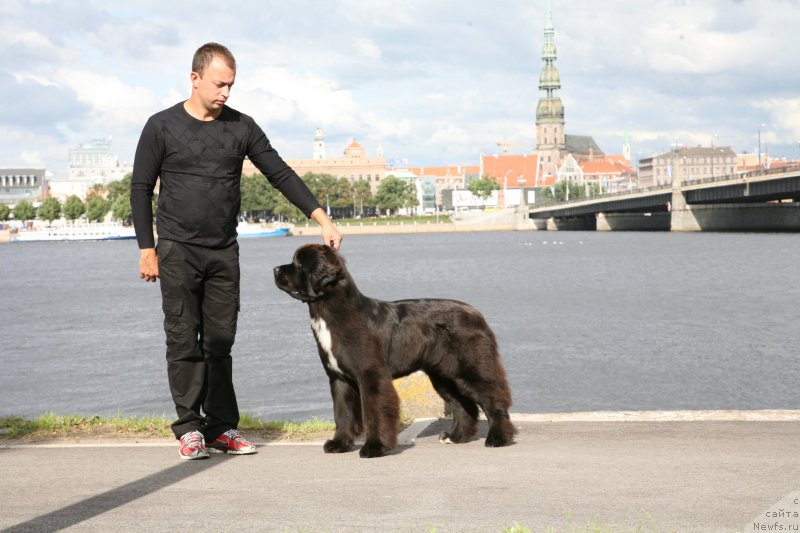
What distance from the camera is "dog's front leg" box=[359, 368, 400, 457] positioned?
590cm

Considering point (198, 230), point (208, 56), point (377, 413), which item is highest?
point (208, 56)

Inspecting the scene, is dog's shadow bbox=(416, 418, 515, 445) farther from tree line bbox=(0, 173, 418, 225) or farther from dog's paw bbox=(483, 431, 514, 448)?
tree line bbox=(0, 173, 418, 225)

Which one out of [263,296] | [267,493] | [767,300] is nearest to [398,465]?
[267,493]

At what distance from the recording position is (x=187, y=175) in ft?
20.2

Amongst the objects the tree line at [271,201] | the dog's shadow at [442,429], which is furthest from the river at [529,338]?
the tree line at [271,201]

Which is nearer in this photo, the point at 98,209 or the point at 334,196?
the point at 334,196

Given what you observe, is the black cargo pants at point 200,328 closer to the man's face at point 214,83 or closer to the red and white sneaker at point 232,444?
the red and white sneaker at point 232,444

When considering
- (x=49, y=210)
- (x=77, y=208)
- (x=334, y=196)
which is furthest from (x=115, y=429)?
(x=49, y=210)

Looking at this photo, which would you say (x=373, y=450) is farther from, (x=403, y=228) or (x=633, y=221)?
(x=403, y=228)

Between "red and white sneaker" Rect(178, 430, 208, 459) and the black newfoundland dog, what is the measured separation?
2.38 feet

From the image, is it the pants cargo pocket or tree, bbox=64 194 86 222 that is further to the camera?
tree, bbox=64 194 86 222

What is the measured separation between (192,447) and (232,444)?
0.30 metres

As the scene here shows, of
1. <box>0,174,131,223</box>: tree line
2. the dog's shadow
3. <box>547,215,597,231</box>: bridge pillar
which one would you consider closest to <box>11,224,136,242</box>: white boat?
<box>0,174,131,223</box>: tree line

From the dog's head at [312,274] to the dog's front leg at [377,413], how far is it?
1.80ft
